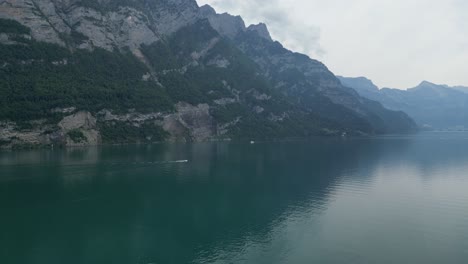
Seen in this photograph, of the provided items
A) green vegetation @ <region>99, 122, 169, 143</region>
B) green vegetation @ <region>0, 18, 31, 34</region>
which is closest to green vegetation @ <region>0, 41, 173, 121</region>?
green vegetation @ <region>0, 18, 31, 34</region>

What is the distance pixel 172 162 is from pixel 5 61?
112 m

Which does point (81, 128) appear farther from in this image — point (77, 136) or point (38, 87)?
point (38, 87)

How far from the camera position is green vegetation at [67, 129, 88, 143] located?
169875 mm

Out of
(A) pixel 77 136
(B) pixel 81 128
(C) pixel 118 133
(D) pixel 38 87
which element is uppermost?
(D) pixel 38 87

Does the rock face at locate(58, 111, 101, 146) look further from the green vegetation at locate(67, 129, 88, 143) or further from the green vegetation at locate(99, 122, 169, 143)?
the green vegetation at locate(99, 122, 169, 143)

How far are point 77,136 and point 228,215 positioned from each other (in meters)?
131

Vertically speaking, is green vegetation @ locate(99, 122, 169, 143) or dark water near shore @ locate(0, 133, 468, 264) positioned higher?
green vegetation @ locate(99, 122, 169, 143)

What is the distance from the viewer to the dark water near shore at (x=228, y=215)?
42.1 metres

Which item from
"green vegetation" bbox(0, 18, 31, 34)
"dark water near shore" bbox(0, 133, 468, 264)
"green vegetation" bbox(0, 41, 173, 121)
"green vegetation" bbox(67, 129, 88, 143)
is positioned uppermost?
"green vegetation" bbox(0, 18, 31, 34)

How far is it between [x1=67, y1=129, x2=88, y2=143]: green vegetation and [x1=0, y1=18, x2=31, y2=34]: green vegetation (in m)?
61.1

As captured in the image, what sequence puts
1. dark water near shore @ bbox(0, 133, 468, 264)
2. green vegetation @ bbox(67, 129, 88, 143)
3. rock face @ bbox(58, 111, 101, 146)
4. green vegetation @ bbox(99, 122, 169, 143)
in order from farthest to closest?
green vegetation @ bbox(99, 122, 169, 143), green vegetation @ bbox(67, 129, 88, 143), rock face @ bbox(58, 111, 101, 146), dark water near shore @ bbox(0, 133, 468, 264)

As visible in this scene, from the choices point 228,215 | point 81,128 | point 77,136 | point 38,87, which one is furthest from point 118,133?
point 228,215

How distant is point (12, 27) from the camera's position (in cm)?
19250

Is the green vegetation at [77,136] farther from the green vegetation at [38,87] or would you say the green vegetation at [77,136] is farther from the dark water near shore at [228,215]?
the dark water near shore at [228,215]
